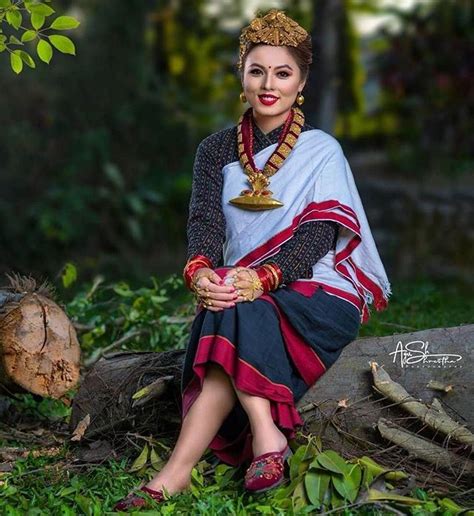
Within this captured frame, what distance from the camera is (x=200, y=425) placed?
12.6ft

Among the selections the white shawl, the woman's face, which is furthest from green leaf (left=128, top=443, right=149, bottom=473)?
the woman's face

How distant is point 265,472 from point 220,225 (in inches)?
39.3

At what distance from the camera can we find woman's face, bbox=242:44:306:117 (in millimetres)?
4137

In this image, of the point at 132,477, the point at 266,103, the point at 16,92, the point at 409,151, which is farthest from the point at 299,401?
the point at 409,151

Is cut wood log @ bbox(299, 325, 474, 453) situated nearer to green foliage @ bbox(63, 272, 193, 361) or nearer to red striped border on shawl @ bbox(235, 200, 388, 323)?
red striped border on shawl @ bbox(235, 200, 388, 323)

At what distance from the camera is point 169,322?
5.78m

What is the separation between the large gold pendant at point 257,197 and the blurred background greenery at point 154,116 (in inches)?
199

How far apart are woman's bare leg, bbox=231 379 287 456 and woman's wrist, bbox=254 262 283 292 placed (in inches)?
15.1

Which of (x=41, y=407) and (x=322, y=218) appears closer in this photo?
(x=322, y=218)

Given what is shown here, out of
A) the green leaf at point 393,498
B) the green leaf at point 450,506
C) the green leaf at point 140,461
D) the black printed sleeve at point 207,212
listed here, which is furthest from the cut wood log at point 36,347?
the green leaf at point 450,506

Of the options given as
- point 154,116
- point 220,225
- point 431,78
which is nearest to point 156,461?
point 220,225

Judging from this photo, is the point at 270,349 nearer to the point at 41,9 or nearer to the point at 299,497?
the point at 299,497

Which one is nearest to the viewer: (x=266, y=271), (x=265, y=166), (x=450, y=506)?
(x=450, y=506)

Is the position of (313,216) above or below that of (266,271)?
above
